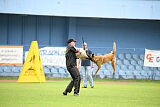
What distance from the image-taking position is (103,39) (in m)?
27.4

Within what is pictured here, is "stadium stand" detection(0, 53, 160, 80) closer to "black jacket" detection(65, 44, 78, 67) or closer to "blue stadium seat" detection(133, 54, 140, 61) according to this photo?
"blue stadium seat" detection(133, 54, 140, 61)

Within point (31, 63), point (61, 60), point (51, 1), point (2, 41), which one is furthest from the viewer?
point (2, 41)

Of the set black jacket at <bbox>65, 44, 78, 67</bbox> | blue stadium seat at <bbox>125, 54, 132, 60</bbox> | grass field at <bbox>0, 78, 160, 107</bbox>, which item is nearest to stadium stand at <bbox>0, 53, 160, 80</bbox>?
blue stadium seat at <bbox>125, 54, 132, 60</bbox>

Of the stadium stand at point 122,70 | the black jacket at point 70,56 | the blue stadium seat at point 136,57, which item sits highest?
the black jacket at point 70,56

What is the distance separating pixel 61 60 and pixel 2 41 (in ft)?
20.6

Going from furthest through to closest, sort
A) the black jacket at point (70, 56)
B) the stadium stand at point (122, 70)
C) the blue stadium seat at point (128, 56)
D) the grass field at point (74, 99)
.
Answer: the blue stadium seat at point (128, 56), the stadium stand at point (122, 70), the black jacket at point (70, 56), the grass field at point (74, 99)

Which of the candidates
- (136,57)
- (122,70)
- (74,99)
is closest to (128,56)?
(136,57)

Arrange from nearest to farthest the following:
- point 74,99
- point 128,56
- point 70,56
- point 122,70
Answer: point 74,99, point 70,56, point 122,70, point 128,56

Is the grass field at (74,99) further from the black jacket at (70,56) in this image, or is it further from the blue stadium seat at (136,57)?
the blue stadium seat at (136,57)

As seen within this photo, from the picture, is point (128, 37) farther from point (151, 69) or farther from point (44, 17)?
point (44, 17)

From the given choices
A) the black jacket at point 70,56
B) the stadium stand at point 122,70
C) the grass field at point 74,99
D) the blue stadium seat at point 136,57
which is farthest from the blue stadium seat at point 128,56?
the black jacket at point 70,56

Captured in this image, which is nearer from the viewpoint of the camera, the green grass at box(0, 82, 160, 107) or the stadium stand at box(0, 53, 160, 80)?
the green grass at box(0, 82, 160, 107)

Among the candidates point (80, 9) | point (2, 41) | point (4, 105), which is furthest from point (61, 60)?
point (4, 105)

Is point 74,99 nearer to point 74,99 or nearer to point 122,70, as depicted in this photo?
point 74,99
